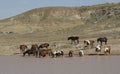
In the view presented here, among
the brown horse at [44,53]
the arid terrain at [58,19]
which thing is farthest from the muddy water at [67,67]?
the arid terrain at [58,19]

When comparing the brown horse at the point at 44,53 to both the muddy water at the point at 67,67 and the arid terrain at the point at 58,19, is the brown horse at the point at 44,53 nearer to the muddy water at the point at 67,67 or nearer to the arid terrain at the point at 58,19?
the muddy water at the point at 67,67

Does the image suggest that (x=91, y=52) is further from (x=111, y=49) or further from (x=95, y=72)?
(x=95, y=72)

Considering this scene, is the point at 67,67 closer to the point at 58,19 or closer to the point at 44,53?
the point at 44,53

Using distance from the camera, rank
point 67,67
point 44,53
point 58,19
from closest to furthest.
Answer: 1. point 67,67
2. point 44,53
3. point 58,19

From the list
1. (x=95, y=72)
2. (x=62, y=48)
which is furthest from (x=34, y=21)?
(x=95, y=72)

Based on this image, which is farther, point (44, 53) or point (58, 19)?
point (58, 19)

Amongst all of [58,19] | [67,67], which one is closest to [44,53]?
[67,67]

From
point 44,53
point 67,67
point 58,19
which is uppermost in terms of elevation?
point 58,19

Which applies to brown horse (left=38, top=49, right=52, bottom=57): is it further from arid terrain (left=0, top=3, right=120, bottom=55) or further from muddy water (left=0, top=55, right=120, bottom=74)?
arid terrain (left=0, top=3, right=120, bottom=55)

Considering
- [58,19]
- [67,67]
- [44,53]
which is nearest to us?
[67,67]

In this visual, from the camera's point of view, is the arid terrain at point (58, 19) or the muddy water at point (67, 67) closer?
the muddy water at point (67, 67)

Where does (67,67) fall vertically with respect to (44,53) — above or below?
below

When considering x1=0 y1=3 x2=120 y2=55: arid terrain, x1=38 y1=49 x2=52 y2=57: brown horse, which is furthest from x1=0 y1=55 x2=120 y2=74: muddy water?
x1=0 y1=3 x2=120 y2=55: arid terrain

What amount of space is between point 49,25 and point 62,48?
157 ft
